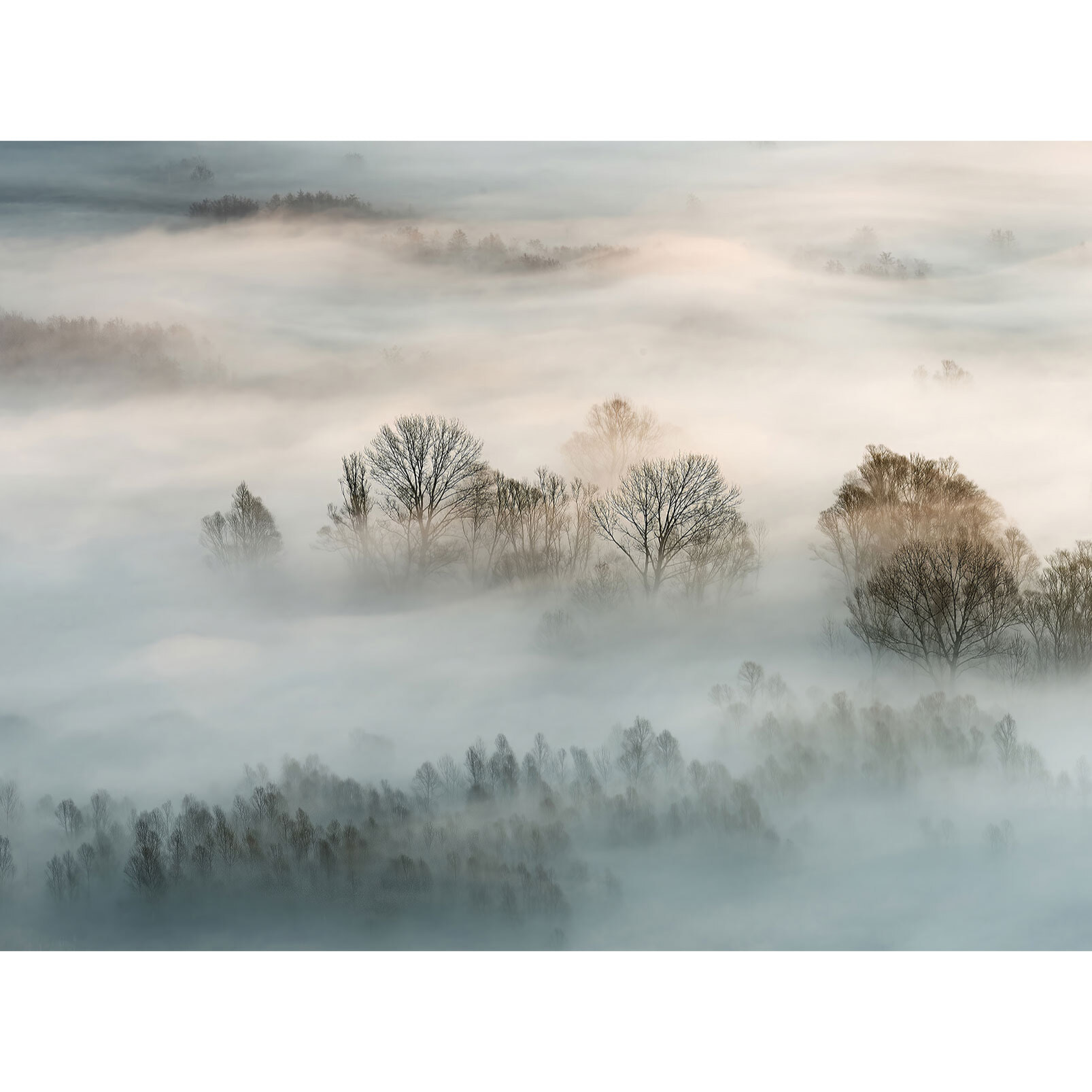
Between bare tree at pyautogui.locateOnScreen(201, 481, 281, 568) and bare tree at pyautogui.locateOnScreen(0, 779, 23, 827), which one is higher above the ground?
bare tree at pyautogui.locateOnScreen(201, 481, 281, 568)

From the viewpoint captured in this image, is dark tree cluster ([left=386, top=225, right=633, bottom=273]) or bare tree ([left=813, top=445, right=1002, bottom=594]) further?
dark tree cluster ([left=386, top=225, right=633, bottom=273])

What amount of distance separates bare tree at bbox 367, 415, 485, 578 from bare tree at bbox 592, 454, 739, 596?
0.58 metres

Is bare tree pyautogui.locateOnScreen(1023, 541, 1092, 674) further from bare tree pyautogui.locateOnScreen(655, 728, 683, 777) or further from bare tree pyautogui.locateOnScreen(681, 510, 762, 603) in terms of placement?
bare tree pyautogui.locateOnScreen(655, 728, 683, 777)

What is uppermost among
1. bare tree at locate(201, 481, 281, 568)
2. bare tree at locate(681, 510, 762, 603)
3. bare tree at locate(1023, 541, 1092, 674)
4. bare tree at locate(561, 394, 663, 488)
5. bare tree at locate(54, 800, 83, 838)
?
bare tree at locate(561, 394, 663, 488)

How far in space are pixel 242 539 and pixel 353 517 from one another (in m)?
0.47

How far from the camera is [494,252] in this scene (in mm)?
4457

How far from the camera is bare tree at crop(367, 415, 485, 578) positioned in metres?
4.36

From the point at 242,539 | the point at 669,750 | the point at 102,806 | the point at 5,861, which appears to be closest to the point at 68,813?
the point at 102,806

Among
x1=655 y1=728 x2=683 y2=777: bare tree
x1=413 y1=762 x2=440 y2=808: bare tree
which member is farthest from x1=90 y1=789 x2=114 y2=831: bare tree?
x1=655 y1=728 x2=683 y2=777: bare tree

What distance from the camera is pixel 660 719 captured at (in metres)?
4.31

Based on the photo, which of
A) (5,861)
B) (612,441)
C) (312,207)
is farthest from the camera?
(312,207)

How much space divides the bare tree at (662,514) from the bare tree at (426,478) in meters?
0.58

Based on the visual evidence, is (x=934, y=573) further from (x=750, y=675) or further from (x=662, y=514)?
(x=662, y=514)

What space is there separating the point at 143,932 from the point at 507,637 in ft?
6.23
